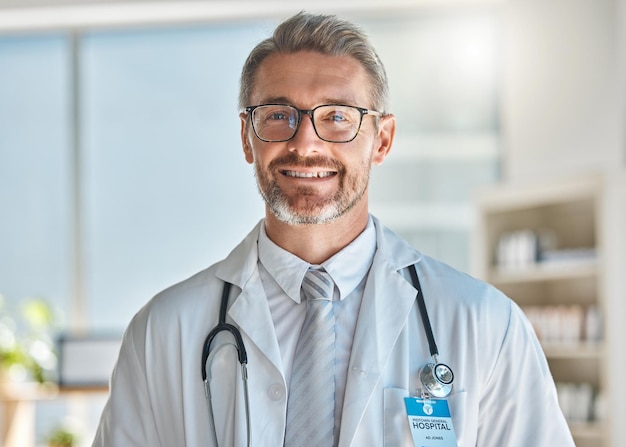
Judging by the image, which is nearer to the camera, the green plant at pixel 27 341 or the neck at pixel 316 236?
the neck at pixel 316 236

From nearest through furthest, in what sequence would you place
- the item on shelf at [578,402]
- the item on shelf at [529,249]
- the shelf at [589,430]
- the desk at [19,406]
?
1. the shelf at [589,430]
2. the item on shelf at [578,402]
3. the item on shelf at [529,249]
4. the desk at [19,406]

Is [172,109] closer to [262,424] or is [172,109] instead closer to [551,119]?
[551,119]

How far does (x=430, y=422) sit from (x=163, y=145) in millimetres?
4735

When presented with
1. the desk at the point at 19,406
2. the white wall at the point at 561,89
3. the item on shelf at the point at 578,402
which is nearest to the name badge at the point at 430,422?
the item on shelf at the point at 578,402

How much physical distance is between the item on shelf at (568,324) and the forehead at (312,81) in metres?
3.25

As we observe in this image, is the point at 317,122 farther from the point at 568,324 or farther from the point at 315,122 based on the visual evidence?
the point at 568,324

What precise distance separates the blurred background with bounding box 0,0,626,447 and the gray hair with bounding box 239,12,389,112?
3.89m

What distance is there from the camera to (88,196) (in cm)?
619

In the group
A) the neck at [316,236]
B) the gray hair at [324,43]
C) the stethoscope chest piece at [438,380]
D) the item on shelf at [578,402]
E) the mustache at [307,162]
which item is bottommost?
the item on shelf at [578,402]

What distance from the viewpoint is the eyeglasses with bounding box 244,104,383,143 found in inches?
60.5

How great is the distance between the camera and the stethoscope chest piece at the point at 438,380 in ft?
4.95

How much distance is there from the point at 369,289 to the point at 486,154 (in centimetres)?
451

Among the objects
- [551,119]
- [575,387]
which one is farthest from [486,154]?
[575,387]

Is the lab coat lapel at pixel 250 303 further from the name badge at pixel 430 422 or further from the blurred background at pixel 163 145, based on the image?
the blurred background at pixel 163 145
